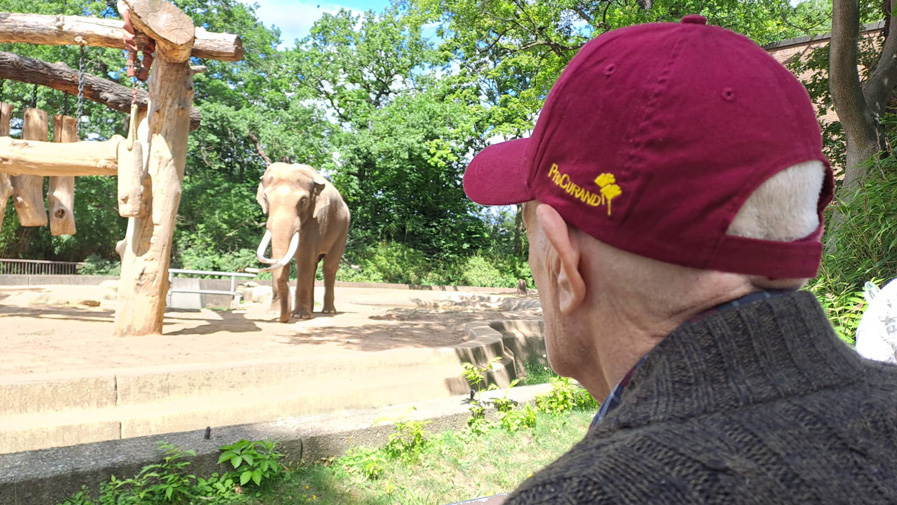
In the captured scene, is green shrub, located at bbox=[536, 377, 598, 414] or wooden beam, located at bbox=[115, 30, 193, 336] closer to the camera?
green shrub, located at bbox=[536, 377, 598, 414]

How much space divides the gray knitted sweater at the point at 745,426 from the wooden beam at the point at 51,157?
8.07m

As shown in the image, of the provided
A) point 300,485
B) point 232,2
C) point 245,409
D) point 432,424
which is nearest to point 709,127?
point 300,485

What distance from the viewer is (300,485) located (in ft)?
11.9

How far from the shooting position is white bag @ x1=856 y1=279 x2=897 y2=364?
2.70 metres

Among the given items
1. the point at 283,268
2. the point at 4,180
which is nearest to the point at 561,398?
the point at 283,268

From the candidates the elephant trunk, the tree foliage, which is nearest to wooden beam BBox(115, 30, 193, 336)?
the elephant trunk

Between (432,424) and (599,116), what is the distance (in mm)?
3916

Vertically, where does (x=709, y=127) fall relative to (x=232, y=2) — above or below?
below

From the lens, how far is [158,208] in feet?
25.0

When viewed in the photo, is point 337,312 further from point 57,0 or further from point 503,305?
point 57,0

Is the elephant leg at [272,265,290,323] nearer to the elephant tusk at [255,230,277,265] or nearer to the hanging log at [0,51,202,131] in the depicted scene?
the elephant tusk at [255,230,277,265]

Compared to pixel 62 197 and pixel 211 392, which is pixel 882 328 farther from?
pixel 62 197

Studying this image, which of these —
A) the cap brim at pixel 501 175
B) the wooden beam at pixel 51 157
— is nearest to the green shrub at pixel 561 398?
the cap brim at pixel 501 175

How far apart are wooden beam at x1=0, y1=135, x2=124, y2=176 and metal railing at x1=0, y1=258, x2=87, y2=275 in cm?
1739
